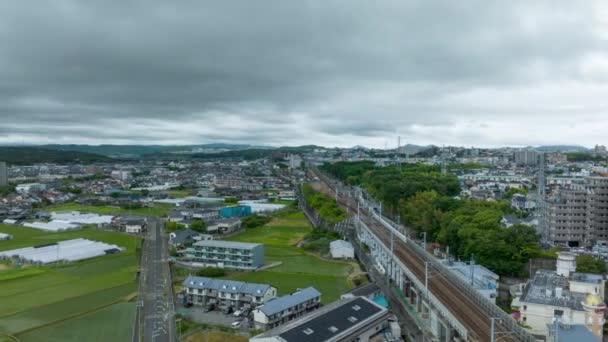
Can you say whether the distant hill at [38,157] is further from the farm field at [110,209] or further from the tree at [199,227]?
the tree at [199,227]

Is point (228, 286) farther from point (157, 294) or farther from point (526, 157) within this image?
point (526, 157)

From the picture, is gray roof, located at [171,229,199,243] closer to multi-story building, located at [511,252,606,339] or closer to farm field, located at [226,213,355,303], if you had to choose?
farm field, located at [226,213,355,303]

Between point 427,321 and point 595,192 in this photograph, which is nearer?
point 427,321

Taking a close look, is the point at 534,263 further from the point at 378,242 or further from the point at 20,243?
the point at 20,243

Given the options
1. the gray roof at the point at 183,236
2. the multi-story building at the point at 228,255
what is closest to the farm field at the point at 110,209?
the gray roof at the point at 183,236

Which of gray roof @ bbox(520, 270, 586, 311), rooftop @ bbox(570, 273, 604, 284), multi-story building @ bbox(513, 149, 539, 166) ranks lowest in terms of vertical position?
gray roof @ bbox(520, 270, 586, 311)

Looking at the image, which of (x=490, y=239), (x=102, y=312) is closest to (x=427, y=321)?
(x=490, y=239)

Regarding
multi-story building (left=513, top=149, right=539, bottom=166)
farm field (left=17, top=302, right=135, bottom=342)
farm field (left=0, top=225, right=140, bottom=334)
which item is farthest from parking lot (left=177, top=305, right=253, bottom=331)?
multi-story building (left=513, top=149, right=539, bottom=166)
